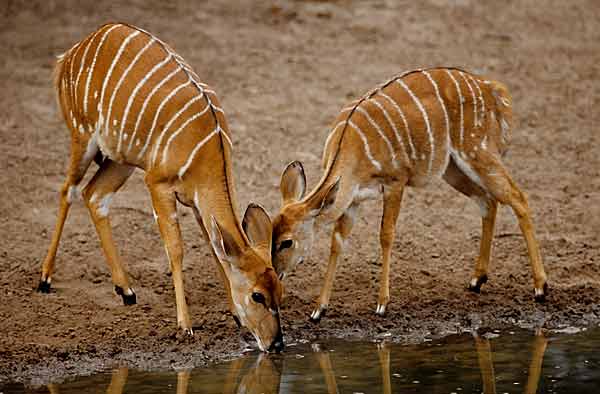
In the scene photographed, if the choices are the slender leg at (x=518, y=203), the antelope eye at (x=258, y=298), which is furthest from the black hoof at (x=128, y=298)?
the slender leg at (x=518, y=203)

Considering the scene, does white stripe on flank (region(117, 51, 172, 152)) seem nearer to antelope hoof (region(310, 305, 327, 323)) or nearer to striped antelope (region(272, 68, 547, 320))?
striped antelope (region(272, 68, 547, 320))

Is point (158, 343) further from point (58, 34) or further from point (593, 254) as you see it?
point (58, 34)

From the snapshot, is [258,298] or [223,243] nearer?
[223,243]

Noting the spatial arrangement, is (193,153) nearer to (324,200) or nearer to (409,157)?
(324,200)

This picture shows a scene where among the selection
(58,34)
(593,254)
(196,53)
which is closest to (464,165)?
(593,254)

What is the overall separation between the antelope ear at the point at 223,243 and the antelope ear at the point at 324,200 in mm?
641

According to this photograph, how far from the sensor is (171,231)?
7.05m

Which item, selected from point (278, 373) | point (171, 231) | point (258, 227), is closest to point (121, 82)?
point (171, 231)

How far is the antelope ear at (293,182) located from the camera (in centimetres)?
716

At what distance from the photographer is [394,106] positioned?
25.0 feet

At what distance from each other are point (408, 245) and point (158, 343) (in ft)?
7.79

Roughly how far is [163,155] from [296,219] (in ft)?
2.79

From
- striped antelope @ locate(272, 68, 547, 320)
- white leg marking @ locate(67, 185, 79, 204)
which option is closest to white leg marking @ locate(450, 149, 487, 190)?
striped antelope @ locate(272, 68, 547, 320)

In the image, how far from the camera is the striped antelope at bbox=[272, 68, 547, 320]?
23.8 ft
